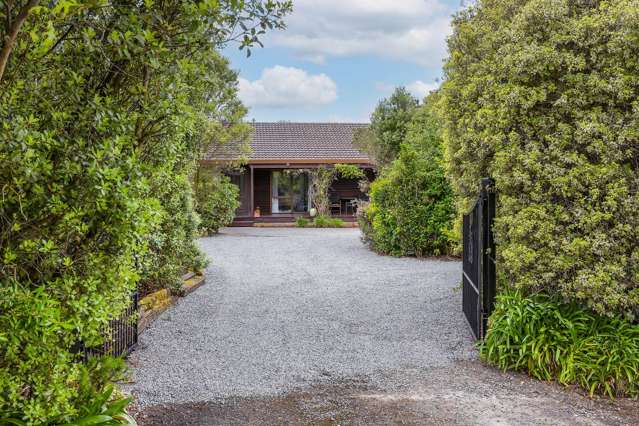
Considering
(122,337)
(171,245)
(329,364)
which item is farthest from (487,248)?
(171,245)

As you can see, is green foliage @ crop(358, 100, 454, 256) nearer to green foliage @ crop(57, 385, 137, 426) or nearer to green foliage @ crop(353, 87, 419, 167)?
green foliage @ crop(353, 87, 419, 167)

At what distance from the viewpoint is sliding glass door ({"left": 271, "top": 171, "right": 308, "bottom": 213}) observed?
80.9 feet

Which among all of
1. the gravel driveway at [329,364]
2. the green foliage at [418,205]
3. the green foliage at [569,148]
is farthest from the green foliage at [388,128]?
the green foliage at [569,148]

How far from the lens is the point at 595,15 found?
14.7 ft

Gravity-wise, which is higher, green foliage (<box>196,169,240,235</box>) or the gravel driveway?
green foliage (<box>196,169,240,235</box>)

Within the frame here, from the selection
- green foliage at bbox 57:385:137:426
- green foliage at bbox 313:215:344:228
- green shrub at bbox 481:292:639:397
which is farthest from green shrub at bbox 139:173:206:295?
green foliage at bbox 313:215:344:228

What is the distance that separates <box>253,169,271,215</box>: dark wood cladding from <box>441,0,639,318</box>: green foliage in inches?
783

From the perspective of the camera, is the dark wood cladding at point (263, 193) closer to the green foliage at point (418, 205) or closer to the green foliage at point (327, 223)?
A: the green foliage at point (327, 223)

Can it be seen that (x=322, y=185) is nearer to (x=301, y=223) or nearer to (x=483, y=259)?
(x=301, y=223)

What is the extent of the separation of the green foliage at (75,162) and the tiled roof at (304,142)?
18.9 m

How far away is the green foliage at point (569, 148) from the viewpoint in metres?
4.22

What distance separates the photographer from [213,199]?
17672 millimetres

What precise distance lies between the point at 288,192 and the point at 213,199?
740 centimetres

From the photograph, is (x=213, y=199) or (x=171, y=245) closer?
(x=171, y=245)
